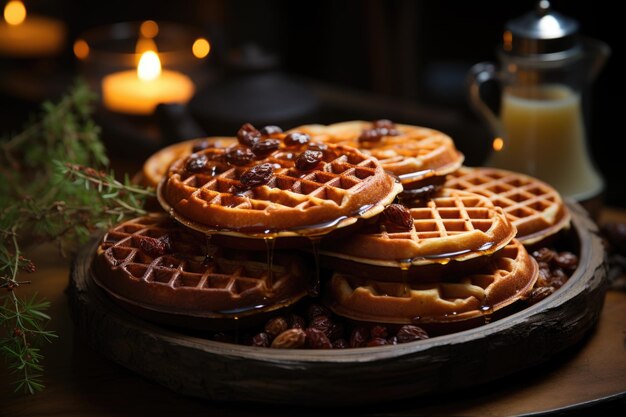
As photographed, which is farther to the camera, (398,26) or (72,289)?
(398,26)

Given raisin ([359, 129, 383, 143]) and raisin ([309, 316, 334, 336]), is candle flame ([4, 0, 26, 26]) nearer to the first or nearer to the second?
raisin ([359, 129, 383, 143])

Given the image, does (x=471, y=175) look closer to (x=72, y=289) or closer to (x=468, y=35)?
(x=72, y=289)

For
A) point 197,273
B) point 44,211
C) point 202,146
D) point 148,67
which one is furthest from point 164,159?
point 148,67

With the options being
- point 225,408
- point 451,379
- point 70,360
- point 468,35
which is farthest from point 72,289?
point 468,35

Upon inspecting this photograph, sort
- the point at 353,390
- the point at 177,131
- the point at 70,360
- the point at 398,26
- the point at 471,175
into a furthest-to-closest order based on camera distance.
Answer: the point at 398,26
the point at 177,131
the point at 471,175
the point at 70,360
the point at 353,390

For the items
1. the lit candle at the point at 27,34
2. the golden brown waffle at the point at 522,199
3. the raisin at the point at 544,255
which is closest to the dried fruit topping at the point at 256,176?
the golden brown waffle at the point at 522,199

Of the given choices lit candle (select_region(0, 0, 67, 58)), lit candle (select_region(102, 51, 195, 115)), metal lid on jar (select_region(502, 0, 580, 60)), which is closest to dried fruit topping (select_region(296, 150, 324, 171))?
metal lid on jar (select_region(502, 0, 580, 60))
